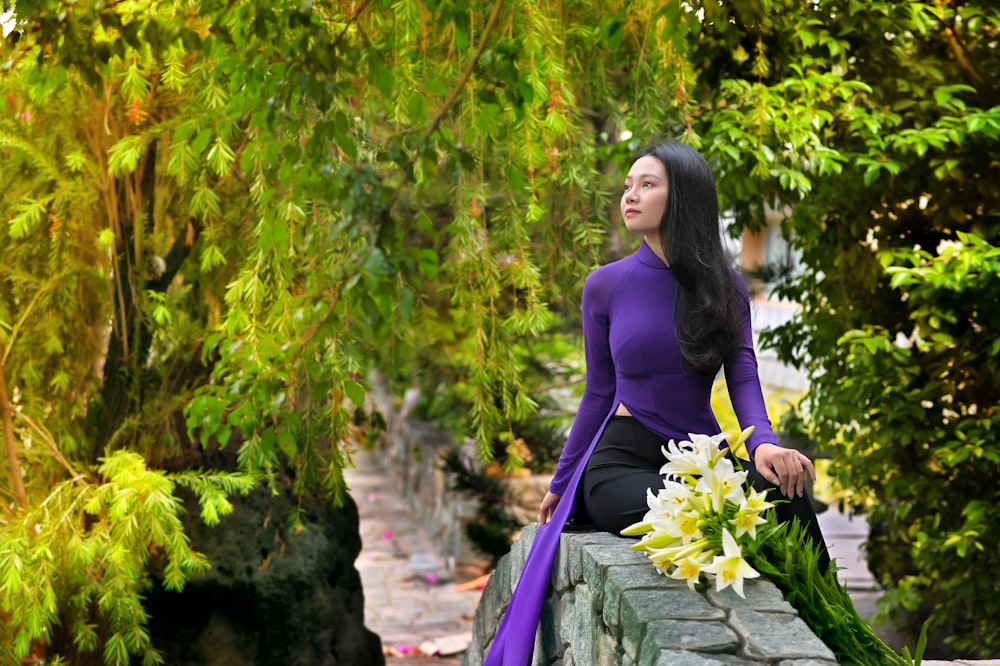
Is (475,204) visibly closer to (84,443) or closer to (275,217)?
(275,217)

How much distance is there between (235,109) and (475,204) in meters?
1.32

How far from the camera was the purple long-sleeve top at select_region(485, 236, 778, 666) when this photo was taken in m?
2.84

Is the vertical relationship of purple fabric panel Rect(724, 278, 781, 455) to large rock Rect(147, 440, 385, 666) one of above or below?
above

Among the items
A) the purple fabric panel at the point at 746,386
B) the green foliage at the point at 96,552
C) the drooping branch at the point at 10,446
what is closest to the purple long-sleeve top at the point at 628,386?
the purple fabric panel at the point at 746,386

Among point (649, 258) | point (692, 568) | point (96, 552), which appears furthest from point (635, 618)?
point (96, 552)

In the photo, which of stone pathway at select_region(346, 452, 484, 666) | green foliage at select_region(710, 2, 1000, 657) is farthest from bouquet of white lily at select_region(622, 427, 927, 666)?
stone pathway at select_region(346, 452, 484, 666)

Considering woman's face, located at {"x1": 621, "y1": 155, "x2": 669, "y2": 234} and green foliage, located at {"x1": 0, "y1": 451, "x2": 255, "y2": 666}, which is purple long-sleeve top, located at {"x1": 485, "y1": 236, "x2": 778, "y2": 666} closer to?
woman's face, located at {"x1": 621, "y1": 155, "x2": 669, "y2": 234}

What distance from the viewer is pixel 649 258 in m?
2.94

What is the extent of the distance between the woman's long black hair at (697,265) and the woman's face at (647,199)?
15 mm

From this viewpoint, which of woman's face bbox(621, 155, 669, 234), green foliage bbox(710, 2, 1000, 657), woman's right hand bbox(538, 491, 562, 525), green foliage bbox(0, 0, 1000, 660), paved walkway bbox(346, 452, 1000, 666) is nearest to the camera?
woman's face bbox(621, 155, 669, 234)

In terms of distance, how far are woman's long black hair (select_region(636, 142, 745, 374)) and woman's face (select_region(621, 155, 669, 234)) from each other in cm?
2

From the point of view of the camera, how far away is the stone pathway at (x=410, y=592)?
6.55 m

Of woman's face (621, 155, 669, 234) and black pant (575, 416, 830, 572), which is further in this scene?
woman's face (621, 155, 669, 234)

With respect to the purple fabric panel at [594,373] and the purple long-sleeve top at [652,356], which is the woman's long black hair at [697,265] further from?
the purple fabric panel at [594,373]
